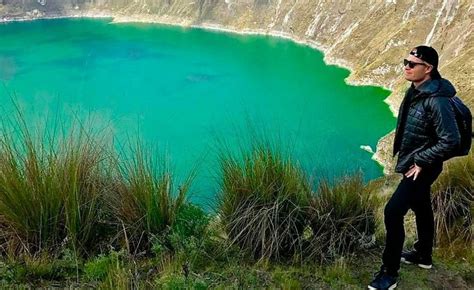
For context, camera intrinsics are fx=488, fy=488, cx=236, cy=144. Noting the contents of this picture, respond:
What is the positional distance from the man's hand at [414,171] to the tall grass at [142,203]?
1580 millimetres

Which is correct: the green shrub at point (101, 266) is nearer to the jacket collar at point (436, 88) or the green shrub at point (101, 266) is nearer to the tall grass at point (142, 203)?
the tall grass at point (142, 203)

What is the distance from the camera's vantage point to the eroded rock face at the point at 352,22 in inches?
2080

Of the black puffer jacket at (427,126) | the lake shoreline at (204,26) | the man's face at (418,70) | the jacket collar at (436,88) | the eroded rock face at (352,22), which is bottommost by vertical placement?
the lake shoreline at (204,26)

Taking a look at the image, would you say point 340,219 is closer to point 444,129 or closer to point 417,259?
point 417,259

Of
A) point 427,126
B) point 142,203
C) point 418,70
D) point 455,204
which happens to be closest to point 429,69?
point 418,70

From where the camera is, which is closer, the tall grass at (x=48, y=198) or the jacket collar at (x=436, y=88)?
the jacket collar at (x=436, y=88)

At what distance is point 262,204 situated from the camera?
3.62m

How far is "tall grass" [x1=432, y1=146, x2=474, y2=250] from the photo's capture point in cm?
425

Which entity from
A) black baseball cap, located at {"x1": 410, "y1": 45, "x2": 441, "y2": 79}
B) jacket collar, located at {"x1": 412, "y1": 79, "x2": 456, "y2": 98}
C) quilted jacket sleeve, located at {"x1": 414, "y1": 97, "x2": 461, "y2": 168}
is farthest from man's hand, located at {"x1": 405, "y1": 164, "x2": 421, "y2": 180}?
black baseball cap, located at {"x1": 410, "y1": 45, "x2": 441, "y2": 79}

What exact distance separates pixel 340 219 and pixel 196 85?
186ft

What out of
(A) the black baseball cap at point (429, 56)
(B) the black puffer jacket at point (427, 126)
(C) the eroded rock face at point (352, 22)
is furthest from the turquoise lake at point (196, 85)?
(A) the black baseball cap at point (429, 56)

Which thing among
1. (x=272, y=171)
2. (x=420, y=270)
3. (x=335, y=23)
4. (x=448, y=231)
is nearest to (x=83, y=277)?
(x=272, y=171)

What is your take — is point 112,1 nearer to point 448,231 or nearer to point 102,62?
point 102,62

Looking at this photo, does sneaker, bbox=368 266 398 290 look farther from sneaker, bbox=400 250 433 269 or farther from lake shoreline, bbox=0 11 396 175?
lake shoreline, bbox=0 11 396 175
